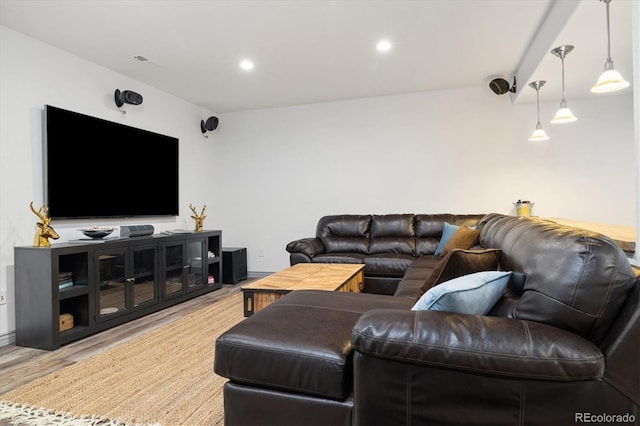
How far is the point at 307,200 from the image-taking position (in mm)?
4938

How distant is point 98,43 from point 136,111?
93 cm

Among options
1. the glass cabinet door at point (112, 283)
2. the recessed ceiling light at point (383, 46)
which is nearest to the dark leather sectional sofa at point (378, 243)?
the glass cabinet door at point (112, 283)

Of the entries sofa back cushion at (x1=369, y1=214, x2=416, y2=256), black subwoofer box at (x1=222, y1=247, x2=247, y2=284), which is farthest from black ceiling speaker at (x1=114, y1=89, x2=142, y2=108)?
sofa back cushion at (x1=369, y1=214, x2=416, y2=256)

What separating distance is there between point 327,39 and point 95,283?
9.43 feet

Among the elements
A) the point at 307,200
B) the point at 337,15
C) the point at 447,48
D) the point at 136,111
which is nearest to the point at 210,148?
the point at 136,111

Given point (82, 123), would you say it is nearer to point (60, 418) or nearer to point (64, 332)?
point (64, 332)

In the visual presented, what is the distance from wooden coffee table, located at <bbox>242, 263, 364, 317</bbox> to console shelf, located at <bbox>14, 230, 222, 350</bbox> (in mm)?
1403

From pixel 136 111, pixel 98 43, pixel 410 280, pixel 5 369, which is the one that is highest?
pixel 98 43

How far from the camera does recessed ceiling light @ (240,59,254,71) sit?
3.42 metres

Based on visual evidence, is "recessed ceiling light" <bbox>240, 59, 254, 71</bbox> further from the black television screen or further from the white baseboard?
the white baseboard

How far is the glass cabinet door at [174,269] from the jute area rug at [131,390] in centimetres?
106

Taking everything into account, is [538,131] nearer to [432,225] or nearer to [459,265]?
[432,225]

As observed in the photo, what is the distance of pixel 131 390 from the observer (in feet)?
6.20

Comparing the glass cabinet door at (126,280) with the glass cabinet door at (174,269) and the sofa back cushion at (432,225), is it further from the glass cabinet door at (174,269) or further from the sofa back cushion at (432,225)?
the sofa back cushion at (432,225)
